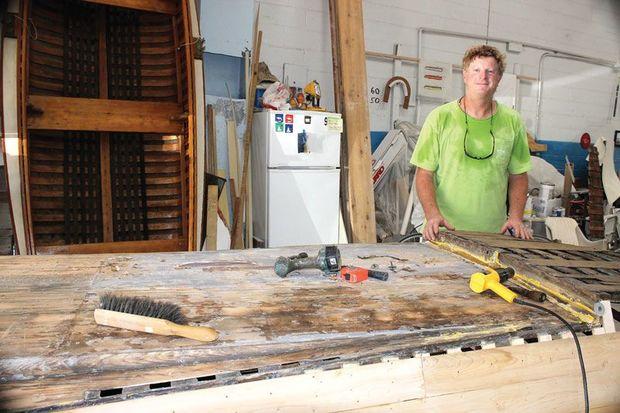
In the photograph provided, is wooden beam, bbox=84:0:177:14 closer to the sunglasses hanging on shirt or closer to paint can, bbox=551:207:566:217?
the sunglasses hanging on shirt

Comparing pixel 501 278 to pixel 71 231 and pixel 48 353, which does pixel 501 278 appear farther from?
pixel 71 231

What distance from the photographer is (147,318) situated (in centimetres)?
84

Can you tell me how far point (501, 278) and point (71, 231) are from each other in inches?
110

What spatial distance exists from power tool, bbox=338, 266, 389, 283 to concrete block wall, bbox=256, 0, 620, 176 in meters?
3.69

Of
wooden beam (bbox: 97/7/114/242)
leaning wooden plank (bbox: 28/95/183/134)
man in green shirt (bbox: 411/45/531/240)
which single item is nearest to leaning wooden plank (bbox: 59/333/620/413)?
man in green shirt (bbox: 411/45/531/240)

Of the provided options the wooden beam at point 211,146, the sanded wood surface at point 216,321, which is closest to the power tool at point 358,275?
the sanded wood surface at point 216,321

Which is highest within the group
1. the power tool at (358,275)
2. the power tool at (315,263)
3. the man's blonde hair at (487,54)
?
the man's blonde hair at (487,54)

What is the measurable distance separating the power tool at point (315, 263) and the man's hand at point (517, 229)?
105cm

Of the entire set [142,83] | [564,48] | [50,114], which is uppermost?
[564,48]

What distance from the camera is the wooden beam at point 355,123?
3.98 metres

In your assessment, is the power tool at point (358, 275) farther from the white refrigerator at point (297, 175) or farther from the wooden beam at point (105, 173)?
the white refrigerator at point (297, 175)

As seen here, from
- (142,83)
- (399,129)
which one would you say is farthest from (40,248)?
(399,129)

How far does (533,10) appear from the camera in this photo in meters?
6.09

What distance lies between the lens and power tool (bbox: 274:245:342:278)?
124cm
